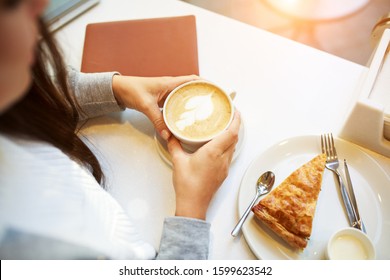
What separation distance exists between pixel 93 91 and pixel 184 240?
47 centimetres

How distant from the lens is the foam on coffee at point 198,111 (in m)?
0.75

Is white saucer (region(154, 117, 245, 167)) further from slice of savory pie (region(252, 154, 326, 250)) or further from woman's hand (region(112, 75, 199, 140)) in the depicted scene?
slice of savory pie (region(252, 154, 326, 250))

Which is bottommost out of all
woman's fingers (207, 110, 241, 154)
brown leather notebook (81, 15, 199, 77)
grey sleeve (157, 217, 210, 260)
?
grey sleeve (157, 217, 210, 260)

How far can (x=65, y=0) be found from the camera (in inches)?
42.4

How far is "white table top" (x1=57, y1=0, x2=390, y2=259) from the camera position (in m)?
0.77

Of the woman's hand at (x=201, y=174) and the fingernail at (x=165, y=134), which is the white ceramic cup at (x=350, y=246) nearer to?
the woman's hand at (x=201, y=174)

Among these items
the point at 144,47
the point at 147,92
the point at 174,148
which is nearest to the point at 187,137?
the point at 174,148

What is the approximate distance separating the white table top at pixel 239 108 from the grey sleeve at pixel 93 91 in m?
0.06

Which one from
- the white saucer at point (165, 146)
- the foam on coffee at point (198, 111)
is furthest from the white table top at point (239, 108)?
the foam on coffee at point (198, 111)

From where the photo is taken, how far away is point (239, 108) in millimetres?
896

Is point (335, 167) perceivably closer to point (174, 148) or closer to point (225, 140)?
point (225, 140)

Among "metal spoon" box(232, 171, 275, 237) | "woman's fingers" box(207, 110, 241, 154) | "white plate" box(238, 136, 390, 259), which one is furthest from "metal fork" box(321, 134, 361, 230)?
"woman's fingers" box(207, 110, 241, 154)


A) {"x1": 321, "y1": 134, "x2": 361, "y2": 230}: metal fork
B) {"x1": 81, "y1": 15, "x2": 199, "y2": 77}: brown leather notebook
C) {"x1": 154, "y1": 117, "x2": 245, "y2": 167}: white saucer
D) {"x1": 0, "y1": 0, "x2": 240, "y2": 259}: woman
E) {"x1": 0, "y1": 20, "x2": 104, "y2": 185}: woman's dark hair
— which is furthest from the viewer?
{"x1": 81, "y1": 15, "x2": 199, "y2": 77}: brown leather notebook

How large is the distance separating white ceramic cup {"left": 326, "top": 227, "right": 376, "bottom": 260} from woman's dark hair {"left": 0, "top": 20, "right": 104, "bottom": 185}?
1.80ft
